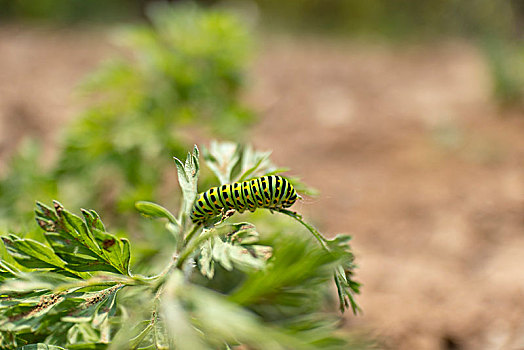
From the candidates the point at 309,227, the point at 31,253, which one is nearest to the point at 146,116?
the point at 31,253

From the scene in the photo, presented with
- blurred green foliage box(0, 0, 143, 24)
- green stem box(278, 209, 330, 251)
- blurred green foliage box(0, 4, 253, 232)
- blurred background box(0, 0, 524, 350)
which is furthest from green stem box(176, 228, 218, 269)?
blurred green foliage box(0, 0, 143, 24)

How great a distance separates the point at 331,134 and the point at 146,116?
1.90 meters

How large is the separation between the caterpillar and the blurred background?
0.25 metres

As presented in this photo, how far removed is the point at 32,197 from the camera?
1.53 metres

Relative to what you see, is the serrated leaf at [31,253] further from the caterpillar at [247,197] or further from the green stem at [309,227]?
the green stem at [309,227]

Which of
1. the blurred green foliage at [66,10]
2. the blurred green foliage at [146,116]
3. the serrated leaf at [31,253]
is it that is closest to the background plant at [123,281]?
the serrated leaf at [31,253]

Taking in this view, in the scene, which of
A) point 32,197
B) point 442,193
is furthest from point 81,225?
point 442,193

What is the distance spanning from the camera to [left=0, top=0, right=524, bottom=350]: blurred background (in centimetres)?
162

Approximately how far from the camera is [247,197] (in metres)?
0.79

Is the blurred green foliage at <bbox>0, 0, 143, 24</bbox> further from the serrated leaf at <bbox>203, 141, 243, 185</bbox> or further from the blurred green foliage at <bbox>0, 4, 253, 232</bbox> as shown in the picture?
the serrated leaf at <bbox>203, 141, 243, 185</bbox>

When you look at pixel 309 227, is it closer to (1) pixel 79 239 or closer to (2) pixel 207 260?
(2) pixel 207 260

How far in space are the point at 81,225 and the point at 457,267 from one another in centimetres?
156

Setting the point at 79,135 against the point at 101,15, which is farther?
the point at 101,15

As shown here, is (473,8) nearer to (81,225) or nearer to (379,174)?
(379,174)
